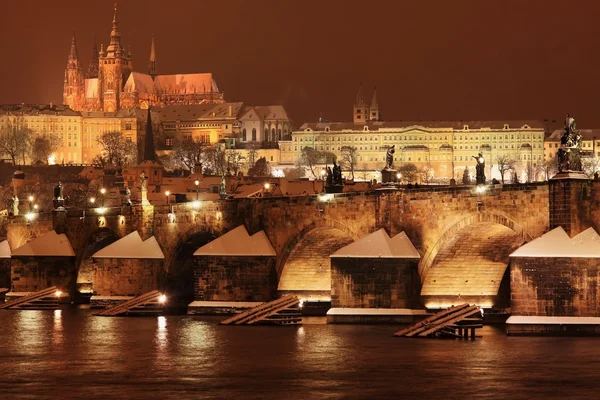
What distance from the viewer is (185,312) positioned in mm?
65812

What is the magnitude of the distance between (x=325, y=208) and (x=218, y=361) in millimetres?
14515

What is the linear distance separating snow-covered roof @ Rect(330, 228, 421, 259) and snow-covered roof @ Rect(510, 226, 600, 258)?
6.77m

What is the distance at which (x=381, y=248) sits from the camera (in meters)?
53.9

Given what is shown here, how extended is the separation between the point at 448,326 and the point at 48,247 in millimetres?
29923

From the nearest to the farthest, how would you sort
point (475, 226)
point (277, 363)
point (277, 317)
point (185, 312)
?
point (277, 363) < point (475, 226) < point (277, 317) < point (185, 312)

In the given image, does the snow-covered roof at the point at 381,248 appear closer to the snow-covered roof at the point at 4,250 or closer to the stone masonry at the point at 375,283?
the stone masonry at the point at 375,283

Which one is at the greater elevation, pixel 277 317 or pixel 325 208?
pixel 325 208

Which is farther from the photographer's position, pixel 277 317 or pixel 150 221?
pixel 150 221

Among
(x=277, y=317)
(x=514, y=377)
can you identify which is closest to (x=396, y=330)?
(x=277, y=317)

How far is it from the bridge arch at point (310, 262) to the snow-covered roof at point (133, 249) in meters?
8.24

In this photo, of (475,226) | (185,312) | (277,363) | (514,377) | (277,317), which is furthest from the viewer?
(185,312)

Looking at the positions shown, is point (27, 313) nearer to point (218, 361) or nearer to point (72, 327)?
point (72, 327)

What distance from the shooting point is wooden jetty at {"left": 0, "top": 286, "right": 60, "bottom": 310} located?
7100 cm

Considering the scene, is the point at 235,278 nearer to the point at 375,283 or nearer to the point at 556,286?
the point at 375,283
